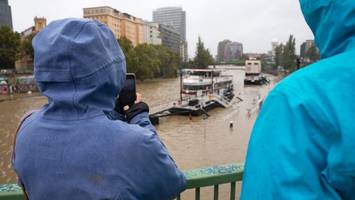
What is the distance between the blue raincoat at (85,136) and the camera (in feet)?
3.78

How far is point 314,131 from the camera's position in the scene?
70 centimetres

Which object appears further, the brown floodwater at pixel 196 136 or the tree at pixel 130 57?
the tree at pixel 130 57

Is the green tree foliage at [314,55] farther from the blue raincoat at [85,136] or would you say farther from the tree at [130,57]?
the tree at [130,57]

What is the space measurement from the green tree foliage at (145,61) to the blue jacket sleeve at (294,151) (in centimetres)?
4232

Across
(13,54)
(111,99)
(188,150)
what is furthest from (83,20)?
(13,54)

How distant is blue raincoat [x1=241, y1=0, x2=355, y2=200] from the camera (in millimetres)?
690

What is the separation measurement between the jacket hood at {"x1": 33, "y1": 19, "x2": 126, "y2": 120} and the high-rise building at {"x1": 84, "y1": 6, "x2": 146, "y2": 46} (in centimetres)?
6397

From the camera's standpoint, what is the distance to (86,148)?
45.8 inches

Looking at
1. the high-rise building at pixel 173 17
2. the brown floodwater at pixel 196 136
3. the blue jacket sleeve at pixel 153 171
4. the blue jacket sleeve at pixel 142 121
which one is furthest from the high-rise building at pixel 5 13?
the high-rise building at pixel 173 17

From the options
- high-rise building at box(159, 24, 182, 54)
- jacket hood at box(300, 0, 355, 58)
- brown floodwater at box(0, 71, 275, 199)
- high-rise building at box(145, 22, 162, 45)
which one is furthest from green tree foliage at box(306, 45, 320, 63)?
high-rise building at box(159, 24, 182, 54)

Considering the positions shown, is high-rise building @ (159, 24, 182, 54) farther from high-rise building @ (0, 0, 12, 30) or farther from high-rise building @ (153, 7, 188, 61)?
high-rise building @ (0, 0, 12, 30)

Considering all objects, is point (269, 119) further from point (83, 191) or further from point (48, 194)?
point (48, 194)

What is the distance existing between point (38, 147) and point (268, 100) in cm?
85

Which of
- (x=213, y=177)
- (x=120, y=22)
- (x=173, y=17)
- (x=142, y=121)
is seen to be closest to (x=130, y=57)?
(x=120, y=22)
